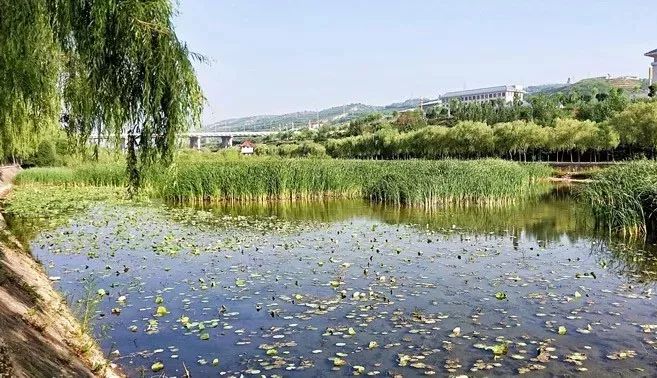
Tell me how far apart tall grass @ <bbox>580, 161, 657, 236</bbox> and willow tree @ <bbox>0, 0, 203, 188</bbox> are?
53.9 feet

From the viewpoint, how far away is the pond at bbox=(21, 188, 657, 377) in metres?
8.02

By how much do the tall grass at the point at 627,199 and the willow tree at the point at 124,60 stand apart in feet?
53.9

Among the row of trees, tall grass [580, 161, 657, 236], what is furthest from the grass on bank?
the row of trees

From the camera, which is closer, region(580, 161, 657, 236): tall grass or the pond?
the pond

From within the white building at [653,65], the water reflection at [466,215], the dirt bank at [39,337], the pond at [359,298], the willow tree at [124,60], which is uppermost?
the white building at [653,65]

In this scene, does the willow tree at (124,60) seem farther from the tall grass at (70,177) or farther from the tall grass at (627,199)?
the tall grass at (70,177)

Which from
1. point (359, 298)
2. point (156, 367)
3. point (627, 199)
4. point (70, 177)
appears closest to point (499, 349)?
point (359, 298)

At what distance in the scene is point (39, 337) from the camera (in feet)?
22.6

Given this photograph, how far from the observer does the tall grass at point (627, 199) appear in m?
18.4

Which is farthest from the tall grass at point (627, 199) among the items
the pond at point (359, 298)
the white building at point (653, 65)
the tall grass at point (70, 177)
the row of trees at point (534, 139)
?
the white building at point (653, 65)

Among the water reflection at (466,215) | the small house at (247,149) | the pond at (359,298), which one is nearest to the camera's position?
the pond at (359,298)

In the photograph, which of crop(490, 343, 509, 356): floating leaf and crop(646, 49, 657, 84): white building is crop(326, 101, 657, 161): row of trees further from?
crop(646, 49, 657, 84): white building

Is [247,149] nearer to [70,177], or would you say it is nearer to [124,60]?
[70,177]

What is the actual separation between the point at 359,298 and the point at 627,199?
463 inches
